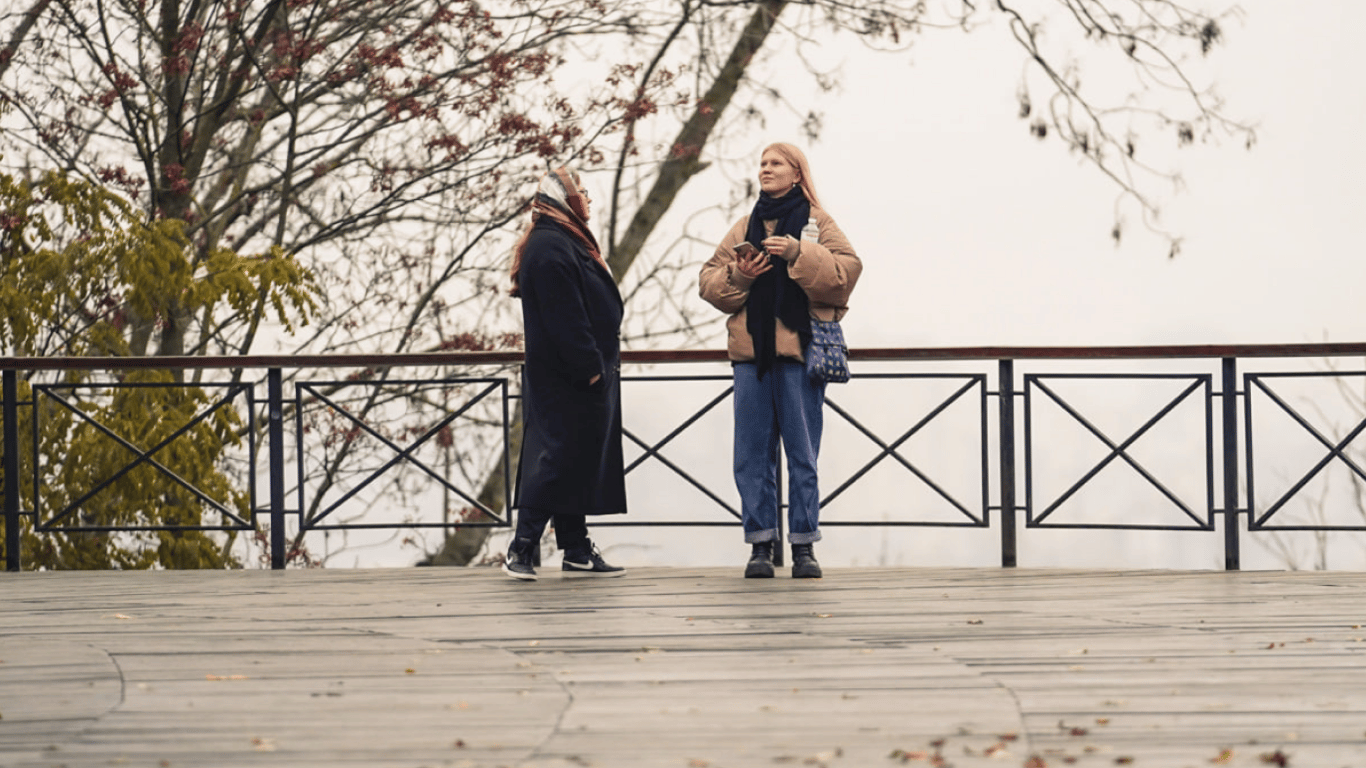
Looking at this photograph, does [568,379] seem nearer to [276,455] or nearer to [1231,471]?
[276,455]

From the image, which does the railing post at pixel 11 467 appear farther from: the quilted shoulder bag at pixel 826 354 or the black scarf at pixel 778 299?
the quilted shoulder bag at pixel 826 354

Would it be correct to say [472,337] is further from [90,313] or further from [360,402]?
[90,313]

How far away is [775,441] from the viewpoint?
4906 mm

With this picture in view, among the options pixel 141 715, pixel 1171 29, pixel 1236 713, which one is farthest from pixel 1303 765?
pixel 1171 29

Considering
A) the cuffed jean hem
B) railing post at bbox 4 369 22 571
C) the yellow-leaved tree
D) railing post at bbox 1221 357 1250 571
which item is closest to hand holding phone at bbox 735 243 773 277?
the cuffed jean hem

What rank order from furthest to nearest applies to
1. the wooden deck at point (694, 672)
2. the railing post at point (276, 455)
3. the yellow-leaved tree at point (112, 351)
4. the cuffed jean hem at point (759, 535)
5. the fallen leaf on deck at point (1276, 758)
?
the yellow-leaved tree at point (112, 351) < the railing post at point (276, 455) < the cuffed jean hem at point (759, 535) < the wooden deck at point (694, 672) < the fallen leaf on deck at point (1276, 758)

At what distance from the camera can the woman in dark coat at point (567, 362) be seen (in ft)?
15.4

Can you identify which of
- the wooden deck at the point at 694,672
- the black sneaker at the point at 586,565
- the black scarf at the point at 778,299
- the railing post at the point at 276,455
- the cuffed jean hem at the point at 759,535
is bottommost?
the wooden deck at the point at 694,672

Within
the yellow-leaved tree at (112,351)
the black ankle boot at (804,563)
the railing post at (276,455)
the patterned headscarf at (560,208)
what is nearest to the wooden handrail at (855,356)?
the railing post at (276,455)

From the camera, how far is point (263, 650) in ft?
12.2

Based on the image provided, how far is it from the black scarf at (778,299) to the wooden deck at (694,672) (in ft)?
2.73

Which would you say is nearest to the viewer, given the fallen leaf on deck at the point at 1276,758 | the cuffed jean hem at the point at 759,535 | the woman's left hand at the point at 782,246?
the fallen leaf on deck at the point at 1276,758

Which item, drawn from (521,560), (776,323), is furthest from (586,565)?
(776,323)

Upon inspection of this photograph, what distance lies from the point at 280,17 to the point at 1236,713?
24.4 feet
